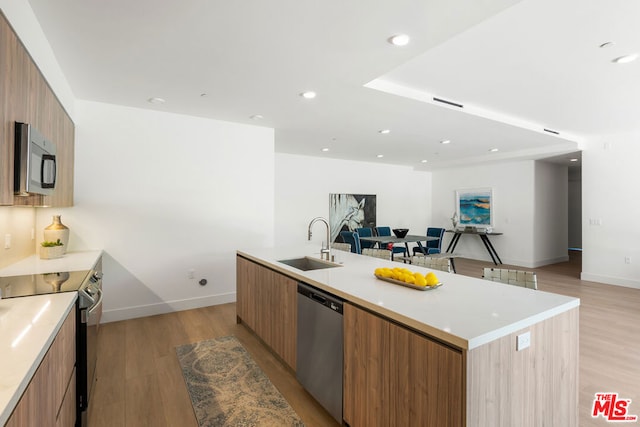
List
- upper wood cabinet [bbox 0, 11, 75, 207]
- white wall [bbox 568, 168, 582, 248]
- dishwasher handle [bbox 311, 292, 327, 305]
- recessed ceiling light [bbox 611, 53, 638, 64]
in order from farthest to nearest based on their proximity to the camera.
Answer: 1. white wall [bbox 568, 168, 582, 248]
2. recessed ceiling light [bbox 611, 53, 638, 64]
3. dishwasher handle [bbox 311, 292, 327, 305]
4. upper wood cabinet [bbox 0, 11, 75, 207]

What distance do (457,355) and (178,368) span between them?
2389 mm

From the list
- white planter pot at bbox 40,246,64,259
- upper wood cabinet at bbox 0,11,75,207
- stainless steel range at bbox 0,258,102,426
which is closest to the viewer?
upper wood cabinet at bbox 0,11,75,207

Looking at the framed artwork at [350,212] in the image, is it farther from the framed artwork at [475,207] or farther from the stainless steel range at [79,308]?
the stainless steel range at [79,308]

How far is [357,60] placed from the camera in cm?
258

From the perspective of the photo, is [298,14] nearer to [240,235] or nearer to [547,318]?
[547,318]

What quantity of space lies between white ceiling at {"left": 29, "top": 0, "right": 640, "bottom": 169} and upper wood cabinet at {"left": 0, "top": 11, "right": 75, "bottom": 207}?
0.43 m

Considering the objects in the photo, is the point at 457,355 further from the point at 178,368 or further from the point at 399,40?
the point at 178,368

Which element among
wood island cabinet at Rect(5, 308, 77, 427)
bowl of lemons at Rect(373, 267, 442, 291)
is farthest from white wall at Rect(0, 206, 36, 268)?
bowl of lemons at Rect(373, 267, 442, 291)

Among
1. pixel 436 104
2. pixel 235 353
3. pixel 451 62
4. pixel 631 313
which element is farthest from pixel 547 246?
pixel 235 353

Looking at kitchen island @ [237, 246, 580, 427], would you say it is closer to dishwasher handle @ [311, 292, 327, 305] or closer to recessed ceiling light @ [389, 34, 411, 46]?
dishwasher handle @ [311, 292, 327, 305]

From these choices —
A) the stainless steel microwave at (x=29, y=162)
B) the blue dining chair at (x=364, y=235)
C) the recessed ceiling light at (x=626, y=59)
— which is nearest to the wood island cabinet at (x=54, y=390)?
the stainless steel microwave at (x=29, y=162)

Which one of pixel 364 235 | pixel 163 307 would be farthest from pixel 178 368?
pixel 364 235

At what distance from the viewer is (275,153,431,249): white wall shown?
7098 millimetres

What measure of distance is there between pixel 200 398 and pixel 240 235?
2443 mm
